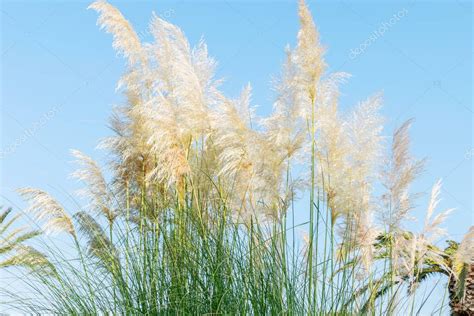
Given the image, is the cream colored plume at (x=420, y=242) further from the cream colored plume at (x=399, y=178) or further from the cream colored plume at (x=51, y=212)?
the cream colored plume at (x=51, y=212)

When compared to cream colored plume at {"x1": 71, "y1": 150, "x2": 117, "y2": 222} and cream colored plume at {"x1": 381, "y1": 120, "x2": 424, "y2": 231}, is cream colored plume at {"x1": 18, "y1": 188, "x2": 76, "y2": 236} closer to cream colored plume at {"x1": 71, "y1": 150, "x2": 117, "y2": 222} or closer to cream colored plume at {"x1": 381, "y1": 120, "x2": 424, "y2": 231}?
cream colored plume at {"x1": 71, "y1": 150, "x2": 117, "y2": 222}

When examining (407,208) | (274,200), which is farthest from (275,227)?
(407,208)

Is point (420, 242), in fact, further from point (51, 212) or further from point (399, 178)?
point (51, 212)

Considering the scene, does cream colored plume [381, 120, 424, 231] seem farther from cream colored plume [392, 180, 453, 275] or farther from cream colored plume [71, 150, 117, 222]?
cream colored plume [71, 150, 117, 222]

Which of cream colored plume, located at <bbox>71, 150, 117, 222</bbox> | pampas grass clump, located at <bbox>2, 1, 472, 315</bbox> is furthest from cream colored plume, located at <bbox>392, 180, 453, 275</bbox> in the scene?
cream colored plume, located at <bbox>71, 150, 117, 222</bbox>

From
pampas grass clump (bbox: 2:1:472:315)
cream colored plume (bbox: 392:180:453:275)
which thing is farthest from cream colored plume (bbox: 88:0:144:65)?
cream colored plume (bbox: 392:180:453:275)

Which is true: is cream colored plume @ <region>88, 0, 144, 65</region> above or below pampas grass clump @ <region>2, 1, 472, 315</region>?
above

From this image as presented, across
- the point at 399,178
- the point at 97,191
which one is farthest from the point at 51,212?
the point at 399,178

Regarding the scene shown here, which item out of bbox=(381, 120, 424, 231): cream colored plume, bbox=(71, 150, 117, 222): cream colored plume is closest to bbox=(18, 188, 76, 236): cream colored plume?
bbox=(71, 150, 117, 222): cream colored plume

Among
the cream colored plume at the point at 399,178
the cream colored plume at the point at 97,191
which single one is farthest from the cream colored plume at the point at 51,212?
the cream colored plume at the point at 399,178

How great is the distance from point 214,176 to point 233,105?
47cm

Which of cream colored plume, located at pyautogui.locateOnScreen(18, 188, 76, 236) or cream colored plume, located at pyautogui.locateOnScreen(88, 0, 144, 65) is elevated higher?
cream colored plume, located at pyautogui.locateOnScreen(88, 0, 144, 65)

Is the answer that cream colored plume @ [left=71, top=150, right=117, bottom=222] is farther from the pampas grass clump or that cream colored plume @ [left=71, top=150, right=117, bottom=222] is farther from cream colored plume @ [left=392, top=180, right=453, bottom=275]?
cream colored plume @ [left=392, top=180, right=453, bottom=275]

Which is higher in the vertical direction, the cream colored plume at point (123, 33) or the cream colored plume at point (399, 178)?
the cream colored plume at point (123, 33)
